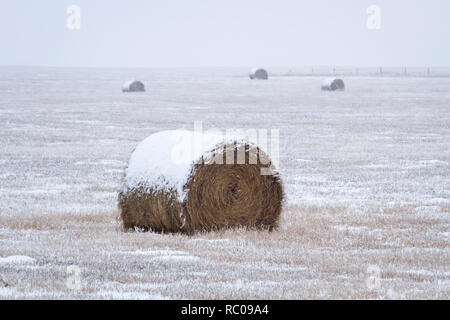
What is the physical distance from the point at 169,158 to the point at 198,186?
55 cm

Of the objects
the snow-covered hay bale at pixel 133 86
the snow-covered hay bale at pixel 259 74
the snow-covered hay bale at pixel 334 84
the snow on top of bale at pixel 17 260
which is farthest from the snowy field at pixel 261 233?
the snow-covered hay bale at pixel 259 74

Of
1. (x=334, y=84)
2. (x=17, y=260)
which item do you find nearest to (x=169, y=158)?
(x=17, y=260)

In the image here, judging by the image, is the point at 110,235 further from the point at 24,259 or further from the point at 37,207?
the point at 37,207

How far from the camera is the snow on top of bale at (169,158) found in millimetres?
11438

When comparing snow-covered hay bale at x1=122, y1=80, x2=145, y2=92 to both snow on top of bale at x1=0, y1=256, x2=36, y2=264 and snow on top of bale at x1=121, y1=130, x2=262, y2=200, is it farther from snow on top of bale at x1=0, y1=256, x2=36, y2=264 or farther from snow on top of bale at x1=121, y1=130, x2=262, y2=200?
snow on top of bale at x1=0, y1=256, x2=36, y2=264

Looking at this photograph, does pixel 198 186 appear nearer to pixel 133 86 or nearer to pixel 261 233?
pixel 261 233

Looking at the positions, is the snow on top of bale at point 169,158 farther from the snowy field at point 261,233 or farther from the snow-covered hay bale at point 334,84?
the snow-covered hay bale at point 334,84

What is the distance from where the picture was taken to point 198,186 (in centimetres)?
1149

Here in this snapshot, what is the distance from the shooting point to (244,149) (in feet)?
39.2

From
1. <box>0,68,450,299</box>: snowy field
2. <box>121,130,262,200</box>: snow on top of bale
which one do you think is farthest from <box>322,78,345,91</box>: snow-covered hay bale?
<box>121,130,262,200</box>: snow on top of bale

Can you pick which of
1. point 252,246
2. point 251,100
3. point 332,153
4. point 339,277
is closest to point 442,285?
point 339,277

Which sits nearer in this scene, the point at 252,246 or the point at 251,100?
the point at 252,246
